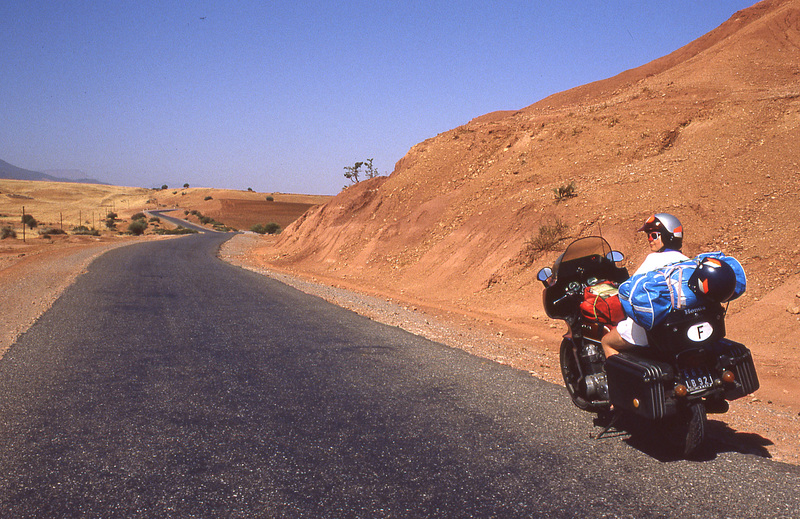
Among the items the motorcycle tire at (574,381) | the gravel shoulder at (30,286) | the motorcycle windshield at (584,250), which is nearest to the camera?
the motorcycle tire at (574,381)

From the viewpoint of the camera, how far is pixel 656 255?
430 cm

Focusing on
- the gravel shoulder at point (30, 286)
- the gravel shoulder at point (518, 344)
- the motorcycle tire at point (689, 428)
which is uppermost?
the motorcycle tire at point (689, 428)

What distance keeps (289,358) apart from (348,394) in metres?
1.89

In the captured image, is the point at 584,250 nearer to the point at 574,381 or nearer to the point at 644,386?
the point at 574,381

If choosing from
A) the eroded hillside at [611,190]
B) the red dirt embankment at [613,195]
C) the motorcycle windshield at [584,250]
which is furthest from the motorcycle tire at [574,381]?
the eroded hillside at [611,190]

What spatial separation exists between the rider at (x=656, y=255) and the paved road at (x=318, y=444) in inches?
35.2

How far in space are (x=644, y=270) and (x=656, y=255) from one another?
194 millimetres

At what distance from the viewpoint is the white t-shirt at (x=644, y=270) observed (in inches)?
166

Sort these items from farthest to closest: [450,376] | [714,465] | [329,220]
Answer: [329,220]
[450,376]
[714,465]

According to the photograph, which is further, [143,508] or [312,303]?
[312,303]

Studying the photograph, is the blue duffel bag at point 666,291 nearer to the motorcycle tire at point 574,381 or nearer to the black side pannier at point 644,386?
the black side pannier at point 644,386

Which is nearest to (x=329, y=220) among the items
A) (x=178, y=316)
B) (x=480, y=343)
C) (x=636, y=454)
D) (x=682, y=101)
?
(x=682, y=101)

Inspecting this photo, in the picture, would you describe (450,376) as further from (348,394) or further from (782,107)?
(782,107)

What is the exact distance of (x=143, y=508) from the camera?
11.6 feet
